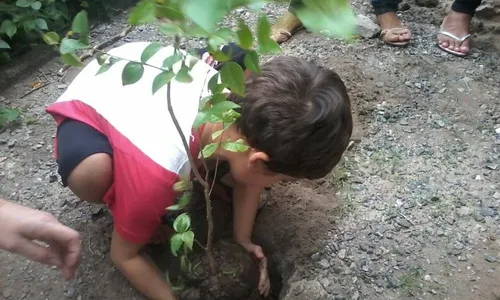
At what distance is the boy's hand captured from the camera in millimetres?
1626

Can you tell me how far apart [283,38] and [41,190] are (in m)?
0.99

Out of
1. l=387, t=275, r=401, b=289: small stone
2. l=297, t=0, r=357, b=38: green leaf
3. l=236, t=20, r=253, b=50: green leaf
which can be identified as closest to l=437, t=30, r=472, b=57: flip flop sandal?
l=387, t=275, r=401, b=289: small stone

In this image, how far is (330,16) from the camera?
58cm

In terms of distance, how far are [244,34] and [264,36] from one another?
Answer: 0.03 meters

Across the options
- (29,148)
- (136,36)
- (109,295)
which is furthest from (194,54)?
(136,36)

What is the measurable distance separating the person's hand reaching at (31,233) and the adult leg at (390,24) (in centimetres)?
145

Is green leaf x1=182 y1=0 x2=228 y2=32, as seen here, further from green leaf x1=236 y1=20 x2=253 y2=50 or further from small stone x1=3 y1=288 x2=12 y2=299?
small stone x1=3 y1=288 x2=12 y2=299

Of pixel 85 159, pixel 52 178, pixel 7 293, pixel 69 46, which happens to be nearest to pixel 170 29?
pixel 69 46

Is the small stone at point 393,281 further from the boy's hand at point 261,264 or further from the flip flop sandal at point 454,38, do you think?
the flip flop sandal at point 454,38

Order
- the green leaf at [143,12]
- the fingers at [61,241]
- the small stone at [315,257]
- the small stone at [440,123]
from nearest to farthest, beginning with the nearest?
1. the green leaf at [143,12]
2. the fingers at [61,241]
3. the small stone at [315,257]
4. the small stone at [440,123]

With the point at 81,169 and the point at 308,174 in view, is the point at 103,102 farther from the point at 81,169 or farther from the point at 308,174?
the point at 308,174

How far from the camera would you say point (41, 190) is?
1799 millimetres

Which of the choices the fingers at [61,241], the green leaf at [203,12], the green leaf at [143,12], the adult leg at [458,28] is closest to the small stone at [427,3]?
the adult leg at [458,28]

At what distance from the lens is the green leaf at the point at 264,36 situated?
2.39 feet
